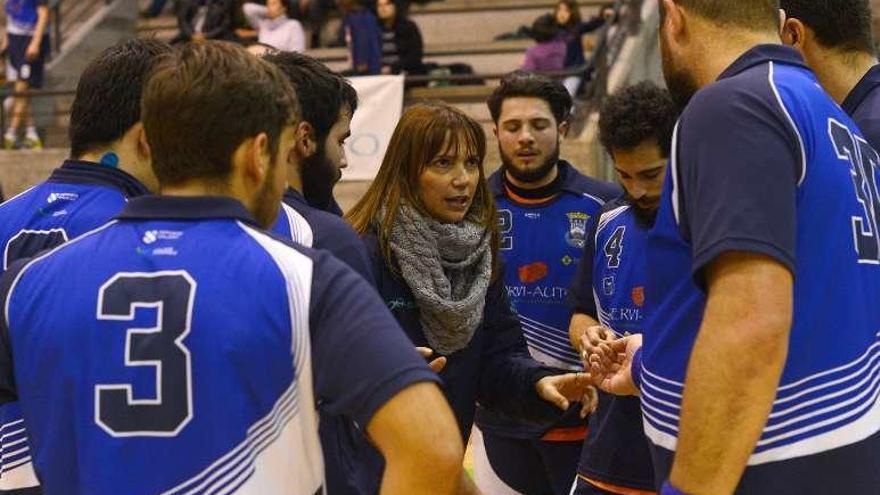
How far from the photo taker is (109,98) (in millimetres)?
3291

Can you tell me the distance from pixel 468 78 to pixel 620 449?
8.73 m

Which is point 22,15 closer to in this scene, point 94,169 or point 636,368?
point 94,169

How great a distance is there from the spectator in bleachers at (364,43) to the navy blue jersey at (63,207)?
33.4ft

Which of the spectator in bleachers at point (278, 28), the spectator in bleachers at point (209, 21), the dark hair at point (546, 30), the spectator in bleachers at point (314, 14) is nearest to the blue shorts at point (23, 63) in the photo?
the spectator in bleachers at point (209, 21)

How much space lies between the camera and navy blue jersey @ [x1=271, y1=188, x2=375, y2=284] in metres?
3.09

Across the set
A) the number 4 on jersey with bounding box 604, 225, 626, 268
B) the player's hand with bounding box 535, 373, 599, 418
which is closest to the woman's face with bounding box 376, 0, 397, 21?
the number 4 on jersey with bounding box 604, 225, 626, 268

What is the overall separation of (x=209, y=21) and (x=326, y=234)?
11838 mm

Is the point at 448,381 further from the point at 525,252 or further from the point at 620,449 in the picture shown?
the point at 525,252

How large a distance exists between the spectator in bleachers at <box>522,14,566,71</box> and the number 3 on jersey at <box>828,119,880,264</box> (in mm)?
9763

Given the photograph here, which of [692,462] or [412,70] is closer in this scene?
[692,462]

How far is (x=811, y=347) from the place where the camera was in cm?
250

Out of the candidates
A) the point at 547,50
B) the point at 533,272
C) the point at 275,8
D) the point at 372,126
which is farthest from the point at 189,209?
the point at 275,8

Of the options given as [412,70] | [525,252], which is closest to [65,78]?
[412,70]

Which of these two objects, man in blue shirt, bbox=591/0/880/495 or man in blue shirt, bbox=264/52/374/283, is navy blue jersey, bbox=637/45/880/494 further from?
man in blue shirt, bbox=264/52/374/283
